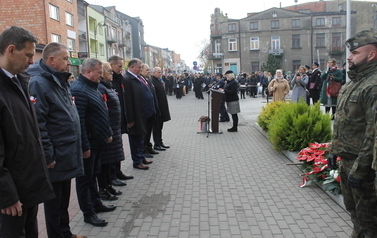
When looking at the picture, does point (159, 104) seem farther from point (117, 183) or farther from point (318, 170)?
point (318, 170)

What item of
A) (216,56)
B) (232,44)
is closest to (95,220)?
(216,56)

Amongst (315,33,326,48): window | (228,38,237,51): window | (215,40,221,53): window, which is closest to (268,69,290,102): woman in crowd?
(228,38,237,51): window

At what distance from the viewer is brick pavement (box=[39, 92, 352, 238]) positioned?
3.90 meters

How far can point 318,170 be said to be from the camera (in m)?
5.18

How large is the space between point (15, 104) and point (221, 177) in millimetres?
4252

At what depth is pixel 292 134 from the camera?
6.94 meters

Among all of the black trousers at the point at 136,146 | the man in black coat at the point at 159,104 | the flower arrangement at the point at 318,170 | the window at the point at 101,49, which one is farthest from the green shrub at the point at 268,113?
the window at the point at 101,49

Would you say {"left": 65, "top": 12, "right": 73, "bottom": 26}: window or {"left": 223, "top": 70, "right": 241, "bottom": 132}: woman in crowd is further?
{"left": 65, "top": 12, "right": 73, "bottom": 26}: window

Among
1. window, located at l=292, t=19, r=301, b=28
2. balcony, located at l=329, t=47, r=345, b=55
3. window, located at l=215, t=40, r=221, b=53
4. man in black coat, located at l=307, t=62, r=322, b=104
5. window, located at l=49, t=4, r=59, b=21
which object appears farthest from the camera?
window, located at l=215, t=40, r=221, b=53

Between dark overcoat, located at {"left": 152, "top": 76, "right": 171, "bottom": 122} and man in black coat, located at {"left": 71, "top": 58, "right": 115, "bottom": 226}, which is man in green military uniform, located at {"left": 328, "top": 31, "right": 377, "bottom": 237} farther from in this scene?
dark overcoat, located at {"left": 152, "top": 76, "right": 171, "bottom": 122}

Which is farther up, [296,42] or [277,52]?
[296,42]

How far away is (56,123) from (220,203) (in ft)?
8.46

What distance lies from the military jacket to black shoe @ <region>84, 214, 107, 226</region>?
2760mm

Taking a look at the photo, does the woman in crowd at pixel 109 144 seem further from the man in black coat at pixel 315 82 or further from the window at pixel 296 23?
the window at pixel 296 23
